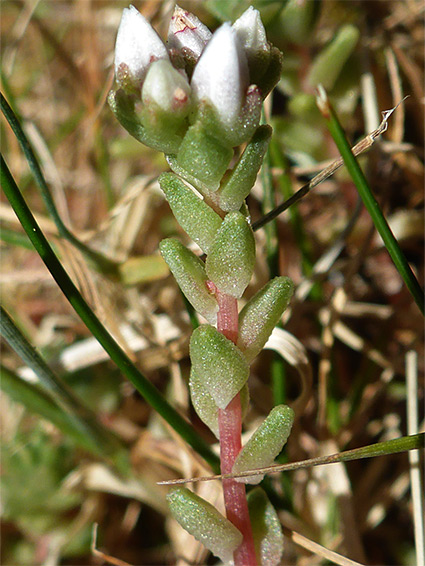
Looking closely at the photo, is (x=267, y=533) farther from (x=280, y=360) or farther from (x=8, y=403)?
(x=8, y=403)

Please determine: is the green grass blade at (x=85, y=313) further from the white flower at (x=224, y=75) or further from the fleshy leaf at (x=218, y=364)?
the white flower at (x=224, y=75)

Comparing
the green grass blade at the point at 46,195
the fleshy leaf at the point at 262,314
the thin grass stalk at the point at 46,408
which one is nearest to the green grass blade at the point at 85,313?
the green grass blade at the point at 46,195

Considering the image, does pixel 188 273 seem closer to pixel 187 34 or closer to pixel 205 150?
pixel 205 150

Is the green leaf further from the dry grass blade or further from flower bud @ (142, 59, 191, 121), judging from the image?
the dry grass blade

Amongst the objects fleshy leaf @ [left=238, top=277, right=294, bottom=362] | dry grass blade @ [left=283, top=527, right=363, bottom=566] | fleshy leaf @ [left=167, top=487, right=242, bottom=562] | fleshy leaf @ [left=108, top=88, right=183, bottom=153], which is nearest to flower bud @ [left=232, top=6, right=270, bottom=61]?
fleshy leaf @ [left=108, top=88, right=183, bottom=153]

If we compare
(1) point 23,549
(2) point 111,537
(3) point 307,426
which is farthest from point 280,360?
(1) point 23,549
